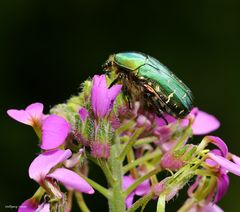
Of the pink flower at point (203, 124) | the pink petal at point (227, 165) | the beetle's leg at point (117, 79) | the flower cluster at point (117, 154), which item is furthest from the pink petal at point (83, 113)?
the pink flower at point (203, 124)

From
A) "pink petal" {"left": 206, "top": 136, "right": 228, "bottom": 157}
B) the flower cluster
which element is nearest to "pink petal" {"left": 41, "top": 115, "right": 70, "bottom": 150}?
the flower cluster

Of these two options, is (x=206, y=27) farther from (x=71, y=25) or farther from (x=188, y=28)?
(x=71, y=25)

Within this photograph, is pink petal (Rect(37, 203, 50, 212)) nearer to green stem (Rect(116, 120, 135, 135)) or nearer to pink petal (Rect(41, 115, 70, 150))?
pink petal (Rect(41, 115, 70, 150))

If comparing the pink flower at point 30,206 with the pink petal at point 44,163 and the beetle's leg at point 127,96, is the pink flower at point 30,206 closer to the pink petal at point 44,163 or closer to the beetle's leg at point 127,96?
the pink petal at point 44,163

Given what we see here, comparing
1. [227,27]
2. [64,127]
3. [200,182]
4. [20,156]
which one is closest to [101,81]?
[64,127]

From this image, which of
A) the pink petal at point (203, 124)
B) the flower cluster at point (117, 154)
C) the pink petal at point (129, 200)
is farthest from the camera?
the pink petal at point (203, 124)

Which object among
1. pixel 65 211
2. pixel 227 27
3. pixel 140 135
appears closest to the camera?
pixel 65 211

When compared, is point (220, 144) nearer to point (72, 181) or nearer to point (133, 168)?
point (133, 168)

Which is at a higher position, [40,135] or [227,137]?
[40,135]
